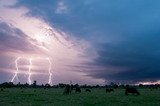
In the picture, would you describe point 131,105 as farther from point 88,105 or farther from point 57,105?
point 57,105

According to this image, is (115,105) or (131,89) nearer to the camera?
(115,105)

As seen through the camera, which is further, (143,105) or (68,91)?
(68,91)

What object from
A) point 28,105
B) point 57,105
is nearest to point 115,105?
point 57,105

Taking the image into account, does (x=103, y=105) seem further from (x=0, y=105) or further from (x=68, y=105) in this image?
(x=0, y=105)

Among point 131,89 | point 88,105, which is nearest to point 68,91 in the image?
point 131,89

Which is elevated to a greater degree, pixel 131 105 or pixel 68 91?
pixel 68 91

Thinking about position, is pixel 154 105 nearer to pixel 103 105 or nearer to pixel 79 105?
pixel 103 105

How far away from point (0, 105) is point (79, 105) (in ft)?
27.7

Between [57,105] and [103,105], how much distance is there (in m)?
5.05

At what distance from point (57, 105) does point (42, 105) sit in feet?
5.55

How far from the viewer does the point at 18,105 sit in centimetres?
3316

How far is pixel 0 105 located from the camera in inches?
1312

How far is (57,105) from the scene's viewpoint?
110 ft

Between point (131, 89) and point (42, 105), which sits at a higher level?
point (131, 89)
